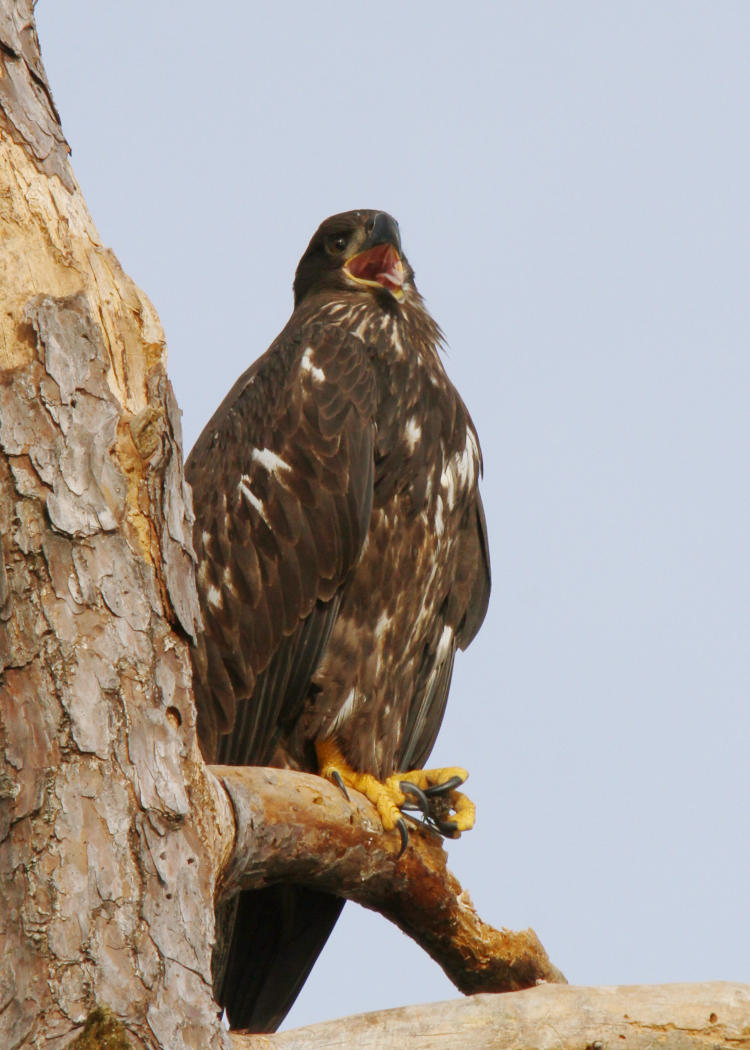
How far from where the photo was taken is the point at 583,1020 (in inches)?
133

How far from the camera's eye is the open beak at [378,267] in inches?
231

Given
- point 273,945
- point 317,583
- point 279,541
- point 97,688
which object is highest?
point 279,541

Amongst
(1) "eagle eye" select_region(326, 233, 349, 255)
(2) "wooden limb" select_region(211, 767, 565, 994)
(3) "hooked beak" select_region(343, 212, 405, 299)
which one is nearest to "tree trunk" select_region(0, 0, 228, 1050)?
(2) "wooden limb" select_region(211, 767, 565, 994)

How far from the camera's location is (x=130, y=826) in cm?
288

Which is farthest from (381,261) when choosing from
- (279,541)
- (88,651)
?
(88,651)

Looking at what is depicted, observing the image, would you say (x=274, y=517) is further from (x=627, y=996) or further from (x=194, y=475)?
(x=627, y=996)

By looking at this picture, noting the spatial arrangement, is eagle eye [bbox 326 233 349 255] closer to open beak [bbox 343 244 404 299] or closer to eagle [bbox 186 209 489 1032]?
open beak [bbox 343 244 404 299]

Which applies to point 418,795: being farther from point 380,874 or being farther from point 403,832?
point 380,874

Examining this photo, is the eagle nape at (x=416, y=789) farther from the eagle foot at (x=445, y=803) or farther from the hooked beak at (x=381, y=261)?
the hooked beak at (x=381, y=261)

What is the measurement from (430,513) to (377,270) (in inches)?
54.1

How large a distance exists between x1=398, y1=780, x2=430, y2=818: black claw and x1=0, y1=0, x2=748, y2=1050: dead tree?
105cm

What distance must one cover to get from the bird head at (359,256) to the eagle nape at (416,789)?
81.3 inches

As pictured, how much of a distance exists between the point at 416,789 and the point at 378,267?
2.41 meters

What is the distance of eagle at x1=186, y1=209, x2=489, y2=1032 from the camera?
468cm
